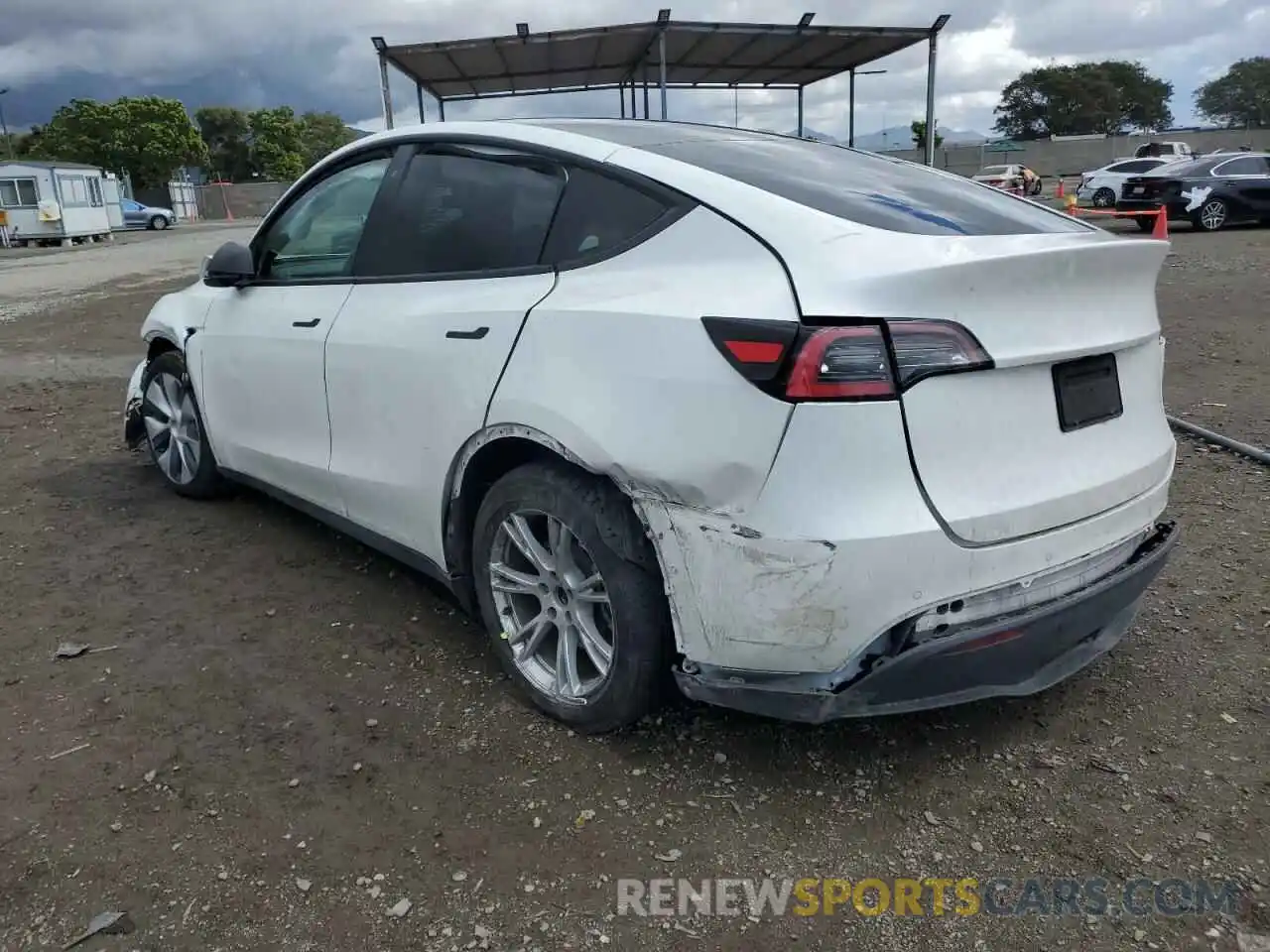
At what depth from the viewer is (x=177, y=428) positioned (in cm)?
488

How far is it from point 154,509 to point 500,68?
9.63m

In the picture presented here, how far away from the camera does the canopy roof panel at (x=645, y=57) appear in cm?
1122

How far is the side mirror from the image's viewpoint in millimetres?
4012

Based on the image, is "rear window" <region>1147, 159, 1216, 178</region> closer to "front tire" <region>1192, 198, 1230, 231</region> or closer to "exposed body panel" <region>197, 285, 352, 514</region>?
"front tire" <region>1192, 198, 1230, 231</region>

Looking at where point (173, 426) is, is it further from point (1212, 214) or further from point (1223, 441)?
point (1212, 214)

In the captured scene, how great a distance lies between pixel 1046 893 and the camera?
7.18 feet

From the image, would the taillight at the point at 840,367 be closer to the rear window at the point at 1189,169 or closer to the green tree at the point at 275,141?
the rear window at the point at 1189,169

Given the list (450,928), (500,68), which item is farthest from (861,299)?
(500,68)

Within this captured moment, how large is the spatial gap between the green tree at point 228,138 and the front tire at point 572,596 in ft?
345

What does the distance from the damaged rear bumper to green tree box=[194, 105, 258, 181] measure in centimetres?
10586

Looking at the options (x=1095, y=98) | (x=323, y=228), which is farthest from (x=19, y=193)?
(x=1095, y=98)

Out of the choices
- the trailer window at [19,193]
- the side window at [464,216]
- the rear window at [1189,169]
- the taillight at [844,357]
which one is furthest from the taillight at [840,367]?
the trailer window at [19,193]

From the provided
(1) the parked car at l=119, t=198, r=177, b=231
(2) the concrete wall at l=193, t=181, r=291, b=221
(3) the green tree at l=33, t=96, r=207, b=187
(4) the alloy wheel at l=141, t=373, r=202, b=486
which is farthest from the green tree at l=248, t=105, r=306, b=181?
(4) the alloy wheel at l=141, t=373, r=202, b=486

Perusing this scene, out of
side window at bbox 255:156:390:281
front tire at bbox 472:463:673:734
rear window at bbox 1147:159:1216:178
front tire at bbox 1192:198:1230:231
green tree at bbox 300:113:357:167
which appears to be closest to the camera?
front tire at bbox 472:463:673:734
